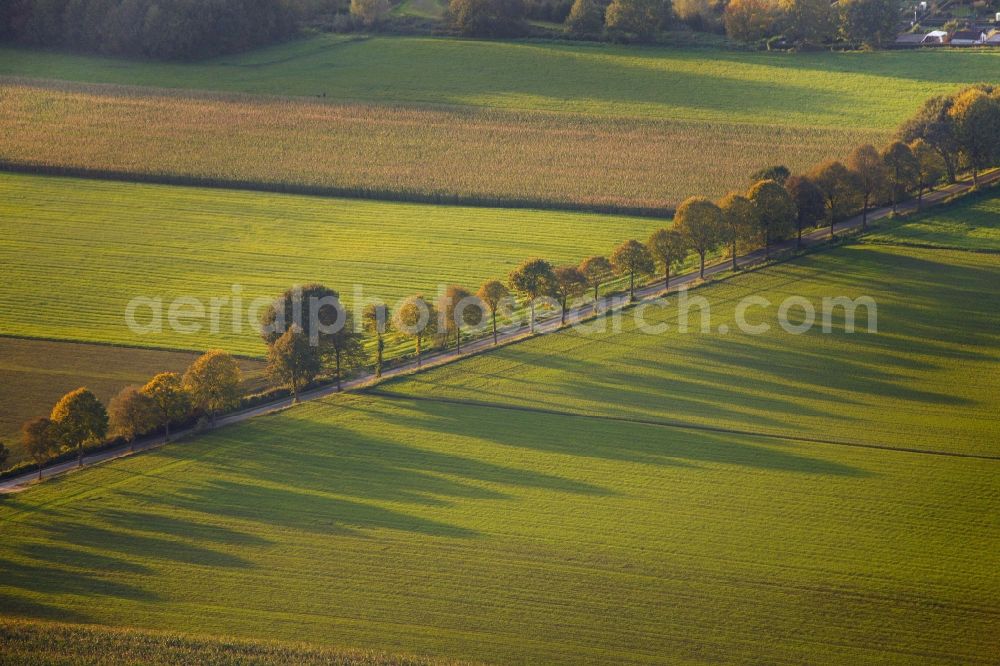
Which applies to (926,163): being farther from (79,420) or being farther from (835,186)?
(79,420)

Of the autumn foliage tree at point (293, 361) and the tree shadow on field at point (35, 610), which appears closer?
the tree shadow on field at point (35, 610)

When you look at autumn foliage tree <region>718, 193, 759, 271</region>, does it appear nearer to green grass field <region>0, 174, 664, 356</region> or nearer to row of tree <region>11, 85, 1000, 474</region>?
row of tree <region>11, 85, 1000, 474</region>

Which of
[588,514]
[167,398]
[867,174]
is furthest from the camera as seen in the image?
[867,174]

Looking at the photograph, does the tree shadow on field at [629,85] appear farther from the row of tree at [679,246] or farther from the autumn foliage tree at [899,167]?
the autumn foliage tree at [899,167]

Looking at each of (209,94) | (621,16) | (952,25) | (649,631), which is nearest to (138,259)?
(209,94)

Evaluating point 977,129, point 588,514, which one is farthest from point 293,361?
point 977,129

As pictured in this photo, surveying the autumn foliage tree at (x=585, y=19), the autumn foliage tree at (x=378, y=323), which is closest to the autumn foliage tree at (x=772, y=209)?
the autumn foliage tree at (x=378, y=323)

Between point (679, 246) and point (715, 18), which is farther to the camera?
point (715, 18)
